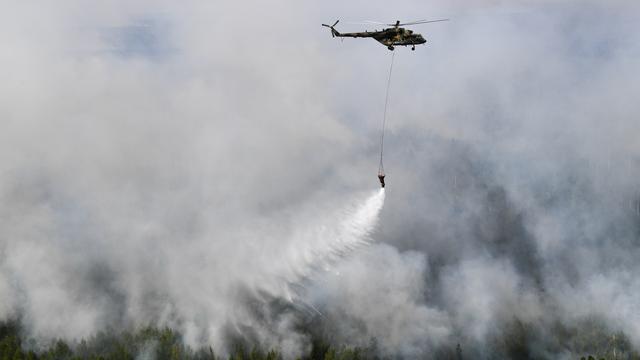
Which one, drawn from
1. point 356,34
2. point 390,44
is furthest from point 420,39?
point 356,34

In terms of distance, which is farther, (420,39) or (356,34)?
(356,34)

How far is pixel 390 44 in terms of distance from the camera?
8656 centimetres

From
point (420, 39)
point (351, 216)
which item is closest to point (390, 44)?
point (420, 39)

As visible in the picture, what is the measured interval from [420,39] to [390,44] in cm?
515

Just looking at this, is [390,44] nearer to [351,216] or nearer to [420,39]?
[420,39]

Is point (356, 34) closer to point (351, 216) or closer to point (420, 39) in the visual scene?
point (420, 39)

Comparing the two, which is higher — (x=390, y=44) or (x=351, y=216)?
(x=390, y=44)

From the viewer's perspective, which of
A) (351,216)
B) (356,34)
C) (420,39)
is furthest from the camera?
(351,216)

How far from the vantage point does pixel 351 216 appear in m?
155

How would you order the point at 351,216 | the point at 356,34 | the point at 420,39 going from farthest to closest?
the point at 351,216
the point at 356,34
the point at 420,39

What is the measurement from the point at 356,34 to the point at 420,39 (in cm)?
1240

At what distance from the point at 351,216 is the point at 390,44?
76.5m

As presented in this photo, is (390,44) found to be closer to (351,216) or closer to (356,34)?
(356,34)

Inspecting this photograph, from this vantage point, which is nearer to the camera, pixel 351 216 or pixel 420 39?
pixel 420 39
